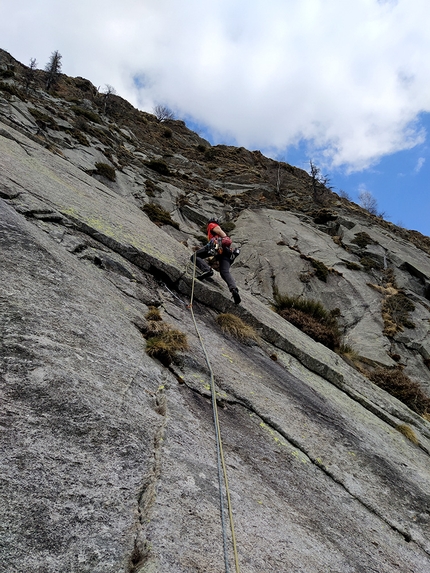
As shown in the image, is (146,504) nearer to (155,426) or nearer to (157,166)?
(155,426)

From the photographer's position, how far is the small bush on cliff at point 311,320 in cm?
1448

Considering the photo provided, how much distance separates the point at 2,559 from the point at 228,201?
37534 millimetres

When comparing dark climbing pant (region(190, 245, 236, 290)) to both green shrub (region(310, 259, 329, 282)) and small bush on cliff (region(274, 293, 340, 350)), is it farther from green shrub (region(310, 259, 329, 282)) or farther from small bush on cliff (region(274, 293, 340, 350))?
green shrub (region(310, 259, 329, 282))

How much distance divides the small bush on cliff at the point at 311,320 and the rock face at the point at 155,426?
9.88 ft

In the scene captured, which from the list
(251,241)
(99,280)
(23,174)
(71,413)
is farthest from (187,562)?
(251,241)

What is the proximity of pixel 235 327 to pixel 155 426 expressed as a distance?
16.2ft

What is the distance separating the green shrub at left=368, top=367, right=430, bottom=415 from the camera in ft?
46.0

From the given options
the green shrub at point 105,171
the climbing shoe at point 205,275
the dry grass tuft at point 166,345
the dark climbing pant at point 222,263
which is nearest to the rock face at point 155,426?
the dry grass tuft at point 166,345

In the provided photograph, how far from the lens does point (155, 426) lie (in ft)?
13.0

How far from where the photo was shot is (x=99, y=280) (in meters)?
6.88

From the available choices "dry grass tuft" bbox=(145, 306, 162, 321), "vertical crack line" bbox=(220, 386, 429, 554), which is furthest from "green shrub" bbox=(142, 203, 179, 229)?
"vertical crack line" bbox=(220, 386, 429, 554)

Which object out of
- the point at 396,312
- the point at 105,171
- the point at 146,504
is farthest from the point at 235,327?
the point at 105,171

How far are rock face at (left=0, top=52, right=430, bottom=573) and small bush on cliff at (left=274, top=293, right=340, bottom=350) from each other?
3.01 meters

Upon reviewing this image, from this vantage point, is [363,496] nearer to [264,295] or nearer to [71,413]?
[71,413]
